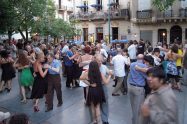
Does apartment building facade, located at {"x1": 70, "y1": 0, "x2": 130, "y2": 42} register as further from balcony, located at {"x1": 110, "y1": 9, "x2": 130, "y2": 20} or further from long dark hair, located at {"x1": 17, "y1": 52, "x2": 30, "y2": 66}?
long dark hair, located at {"x1": 17, "y1": 52, "x2": 30, "y2": 66}

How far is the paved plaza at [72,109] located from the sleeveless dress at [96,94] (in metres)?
1.24

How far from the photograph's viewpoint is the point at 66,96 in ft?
37.4

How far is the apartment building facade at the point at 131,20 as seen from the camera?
3481cm

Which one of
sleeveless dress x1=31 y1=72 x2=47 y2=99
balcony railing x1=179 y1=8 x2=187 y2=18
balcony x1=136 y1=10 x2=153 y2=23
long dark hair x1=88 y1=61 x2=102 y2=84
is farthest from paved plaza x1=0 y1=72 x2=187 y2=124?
balcony x1=136 y1=10 x2=153 y2=23

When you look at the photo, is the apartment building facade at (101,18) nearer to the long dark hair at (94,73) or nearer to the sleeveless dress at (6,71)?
the sleeveless dress at (6,71)

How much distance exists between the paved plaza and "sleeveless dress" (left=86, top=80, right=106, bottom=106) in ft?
4.07

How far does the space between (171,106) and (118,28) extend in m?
36.8

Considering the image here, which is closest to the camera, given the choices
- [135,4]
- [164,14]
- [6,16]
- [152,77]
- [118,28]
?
[152,77]

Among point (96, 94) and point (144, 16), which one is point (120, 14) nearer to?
point (144, 16)

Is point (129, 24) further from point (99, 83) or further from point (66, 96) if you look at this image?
point (99, 83)

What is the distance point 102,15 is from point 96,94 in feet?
114

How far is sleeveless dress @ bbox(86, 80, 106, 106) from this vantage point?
23.7 feet

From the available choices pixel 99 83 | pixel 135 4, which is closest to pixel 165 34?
pixel 135 4

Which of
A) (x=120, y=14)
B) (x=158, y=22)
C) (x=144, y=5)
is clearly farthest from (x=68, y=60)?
(x=120, y=14)
